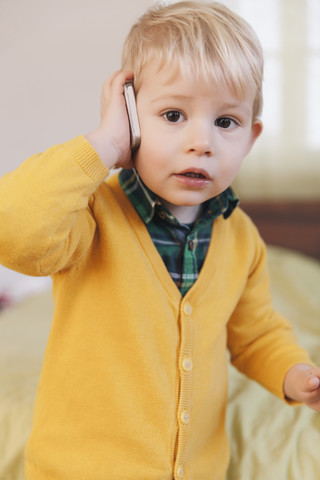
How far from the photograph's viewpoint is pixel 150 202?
772mm

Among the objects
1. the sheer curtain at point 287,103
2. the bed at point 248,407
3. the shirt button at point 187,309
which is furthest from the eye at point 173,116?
the sheer curtain at point 287,103

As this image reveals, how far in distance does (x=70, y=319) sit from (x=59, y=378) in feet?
0.30

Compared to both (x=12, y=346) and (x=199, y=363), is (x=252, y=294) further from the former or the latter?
(x=12, y=346)

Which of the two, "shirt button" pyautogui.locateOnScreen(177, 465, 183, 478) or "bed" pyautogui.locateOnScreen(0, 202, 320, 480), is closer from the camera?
"shirt button" pyautogui.locateOnScreen(177, 465, 183, 478)

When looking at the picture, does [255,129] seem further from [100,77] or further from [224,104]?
[100,77]

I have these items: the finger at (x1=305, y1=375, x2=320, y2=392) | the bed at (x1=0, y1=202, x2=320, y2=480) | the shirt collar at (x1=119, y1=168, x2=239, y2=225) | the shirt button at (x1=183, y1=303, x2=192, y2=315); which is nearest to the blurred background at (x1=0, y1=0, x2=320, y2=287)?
the bed at (x1=0, y1=202, x2=320, y2=480)

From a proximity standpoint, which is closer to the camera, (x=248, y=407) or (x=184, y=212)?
(x=184, y=212)

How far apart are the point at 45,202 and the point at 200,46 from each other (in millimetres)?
305

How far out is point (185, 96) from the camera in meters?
0.68

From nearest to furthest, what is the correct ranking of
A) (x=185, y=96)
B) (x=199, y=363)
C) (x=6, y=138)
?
(x=185, y=96), (x=199, y=363), (x=6, y=138)

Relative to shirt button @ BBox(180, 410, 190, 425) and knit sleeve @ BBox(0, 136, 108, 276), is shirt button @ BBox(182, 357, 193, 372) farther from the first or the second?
knit sleeve @ BBox(0, 136, 108, 276)

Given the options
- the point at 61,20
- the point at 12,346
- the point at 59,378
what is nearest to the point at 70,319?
the point at 59,378

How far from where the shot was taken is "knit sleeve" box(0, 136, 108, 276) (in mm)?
→ 594

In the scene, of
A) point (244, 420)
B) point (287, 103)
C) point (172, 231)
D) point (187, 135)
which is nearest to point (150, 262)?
point (172, 231)
